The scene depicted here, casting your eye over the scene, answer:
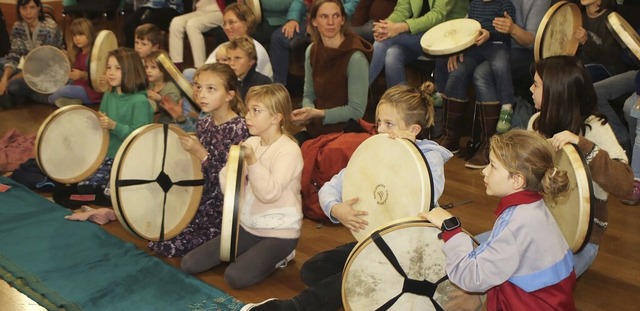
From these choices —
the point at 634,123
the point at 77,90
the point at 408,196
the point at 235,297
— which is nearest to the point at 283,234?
the point at 235,297

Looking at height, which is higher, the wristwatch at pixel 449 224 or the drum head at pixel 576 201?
the wristwatch at pixel 449 224

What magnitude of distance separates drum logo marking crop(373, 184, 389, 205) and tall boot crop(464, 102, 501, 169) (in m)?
2.18

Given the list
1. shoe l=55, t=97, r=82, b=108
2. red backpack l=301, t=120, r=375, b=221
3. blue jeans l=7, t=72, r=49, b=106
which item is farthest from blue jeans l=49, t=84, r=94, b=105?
red backpack l=301, t=120, r=375, b=221

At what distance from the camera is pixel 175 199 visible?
157 inches

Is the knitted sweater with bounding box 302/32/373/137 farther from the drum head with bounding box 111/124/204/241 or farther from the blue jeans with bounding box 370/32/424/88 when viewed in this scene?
the drum head with bounding box 111/124/204/241

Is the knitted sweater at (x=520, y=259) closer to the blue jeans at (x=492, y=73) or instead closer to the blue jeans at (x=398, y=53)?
the blue jeans at (x=492, y=73)

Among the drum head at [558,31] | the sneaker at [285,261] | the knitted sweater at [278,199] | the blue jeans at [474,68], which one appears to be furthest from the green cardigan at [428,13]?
the sneaker at [285,261]

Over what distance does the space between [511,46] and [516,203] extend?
2.88 meters

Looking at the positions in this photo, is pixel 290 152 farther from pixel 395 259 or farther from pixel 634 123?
pixel 634 123

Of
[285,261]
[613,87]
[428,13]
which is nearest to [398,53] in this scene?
[428,13]

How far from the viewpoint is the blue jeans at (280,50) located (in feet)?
20.3

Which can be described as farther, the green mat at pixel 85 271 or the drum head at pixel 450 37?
the drum head at pixel 450 37

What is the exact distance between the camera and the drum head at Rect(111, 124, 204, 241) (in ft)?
12.6

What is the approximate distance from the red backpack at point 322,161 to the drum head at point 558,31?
3.68ft
